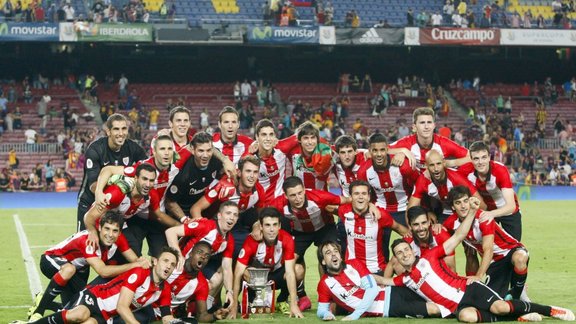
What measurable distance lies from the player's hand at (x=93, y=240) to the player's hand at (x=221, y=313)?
1350 mm

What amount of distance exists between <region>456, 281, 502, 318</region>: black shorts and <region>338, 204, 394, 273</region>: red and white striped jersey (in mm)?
1301

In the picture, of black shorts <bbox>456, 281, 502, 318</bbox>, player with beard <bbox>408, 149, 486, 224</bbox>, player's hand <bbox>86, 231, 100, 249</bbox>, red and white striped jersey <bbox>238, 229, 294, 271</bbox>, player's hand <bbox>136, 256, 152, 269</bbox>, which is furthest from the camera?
player with beard <bbox>408, 149, 486, 224</bbox>


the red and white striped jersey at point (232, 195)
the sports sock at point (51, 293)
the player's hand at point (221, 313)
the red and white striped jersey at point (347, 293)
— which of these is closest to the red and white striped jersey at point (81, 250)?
the sports sock at point (51, 293)

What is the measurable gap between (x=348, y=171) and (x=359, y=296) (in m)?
1.79

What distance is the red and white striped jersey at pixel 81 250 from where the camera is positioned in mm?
9492

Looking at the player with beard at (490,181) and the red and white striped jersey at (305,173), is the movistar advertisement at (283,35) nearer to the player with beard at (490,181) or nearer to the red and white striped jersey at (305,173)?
the red and white striped jersey at (305,173)

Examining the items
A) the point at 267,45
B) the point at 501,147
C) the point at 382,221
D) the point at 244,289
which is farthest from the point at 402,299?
the point at 267,45

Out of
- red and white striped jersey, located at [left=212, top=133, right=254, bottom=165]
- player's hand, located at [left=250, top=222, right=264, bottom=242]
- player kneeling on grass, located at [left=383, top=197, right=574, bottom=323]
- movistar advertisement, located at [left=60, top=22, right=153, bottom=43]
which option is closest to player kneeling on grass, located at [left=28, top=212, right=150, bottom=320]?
player's hand, located at [left=250, top=222, right=264, bottom=242]

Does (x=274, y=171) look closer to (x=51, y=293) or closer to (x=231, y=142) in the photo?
(x=231, y=142)

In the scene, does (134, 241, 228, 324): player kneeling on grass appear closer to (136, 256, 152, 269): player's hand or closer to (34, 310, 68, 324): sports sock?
(136, 256, 152, 269): player's hand

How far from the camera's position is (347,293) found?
31.9 feet

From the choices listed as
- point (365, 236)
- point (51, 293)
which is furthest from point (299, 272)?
point (51, 293)

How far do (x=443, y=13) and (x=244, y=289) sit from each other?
104ft

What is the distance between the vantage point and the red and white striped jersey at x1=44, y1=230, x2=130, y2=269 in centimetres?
949
